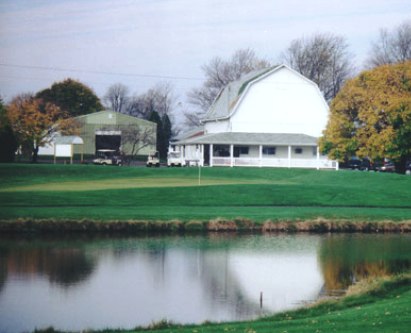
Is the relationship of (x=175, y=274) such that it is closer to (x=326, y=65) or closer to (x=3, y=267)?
(x=3, y=267)

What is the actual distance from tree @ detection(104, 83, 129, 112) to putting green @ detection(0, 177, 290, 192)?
222 feet

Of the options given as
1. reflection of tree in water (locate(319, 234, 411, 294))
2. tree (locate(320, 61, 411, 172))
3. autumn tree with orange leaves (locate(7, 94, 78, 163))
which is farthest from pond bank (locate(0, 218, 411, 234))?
autumn tree with orange leaves (locate(7, 94, 78, 163))

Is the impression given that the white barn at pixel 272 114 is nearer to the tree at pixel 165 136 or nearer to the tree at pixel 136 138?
the tree at pixel 136 138

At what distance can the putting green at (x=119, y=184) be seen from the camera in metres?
47.8

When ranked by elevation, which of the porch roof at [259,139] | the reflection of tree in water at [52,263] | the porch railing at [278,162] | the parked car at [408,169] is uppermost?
the porch roof at [259,139]

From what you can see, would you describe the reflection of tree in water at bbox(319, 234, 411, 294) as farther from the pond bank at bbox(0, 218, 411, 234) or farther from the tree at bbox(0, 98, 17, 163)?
the tree at bbox(0, 98, 17, 163)

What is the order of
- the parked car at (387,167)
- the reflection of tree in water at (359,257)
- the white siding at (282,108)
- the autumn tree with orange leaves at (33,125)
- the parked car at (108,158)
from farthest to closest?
the parked car at (108,158) < the parked car at (387,167) < the autumn tree with orange leaves at (33,125) < the white siding at (282,108) < the reflection of tree in water at (359,257)

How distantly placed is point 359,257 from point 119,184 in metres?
23.0

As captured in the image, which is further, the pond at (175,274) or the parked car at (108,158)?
the parked car at (108,158)

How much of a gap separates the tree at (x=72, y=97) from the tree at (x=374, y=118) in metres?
44.3

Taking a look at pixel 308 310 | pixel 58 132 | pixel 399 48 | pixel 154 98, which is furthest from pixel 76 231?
pixel 154 98

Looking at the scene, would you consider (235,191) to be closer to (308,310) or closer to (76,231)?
(76,231)

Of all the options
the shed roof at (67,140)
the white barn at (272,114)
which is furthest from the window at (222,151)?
the shed roof at (67,140)

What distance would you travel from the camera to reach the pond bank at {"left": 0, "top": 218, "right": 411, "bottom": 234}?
3478 cm
